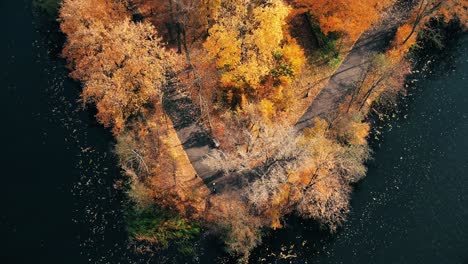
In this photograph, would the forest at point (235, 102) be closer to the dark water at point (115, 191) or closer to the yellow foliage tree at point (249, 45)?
the yellow foliage tree at point (249, 45)

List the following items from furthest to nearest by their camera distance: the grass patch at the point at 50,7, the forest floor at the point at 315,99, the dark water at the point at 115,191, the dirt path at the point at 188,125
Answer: the grass patch at the point at 50,7
the dirt path at the point at 188,125
the forest floor at the point at 315,99
the dark water at the point at 115,191

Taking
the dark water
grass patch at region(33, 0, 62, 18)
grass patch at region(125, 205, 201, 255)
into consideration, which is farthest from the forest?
grass patch at region(33, 0, 62, 18)

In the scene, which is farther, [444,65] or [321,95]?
[444,65]

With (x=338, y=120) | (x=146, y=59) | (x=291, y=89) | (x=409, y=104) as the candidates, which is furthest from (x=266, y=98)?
(x=409, y=104)

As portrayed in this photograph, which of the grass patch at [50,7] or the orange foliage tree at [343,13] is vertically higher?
the grass patch at [50,7]

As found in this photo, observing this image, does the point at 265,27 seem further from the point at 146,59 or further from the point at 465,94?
the point at 465,94

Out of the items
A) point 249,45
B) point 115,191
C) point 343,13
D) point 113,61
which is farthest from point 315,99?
point 115,191

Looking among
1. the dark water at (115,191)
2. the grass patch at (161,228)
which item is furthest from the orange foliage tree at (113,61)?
the grass patch at (161,228)
